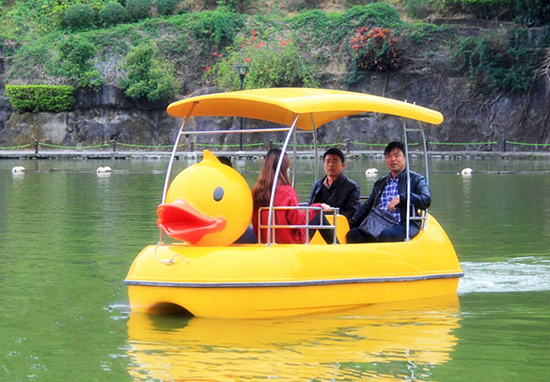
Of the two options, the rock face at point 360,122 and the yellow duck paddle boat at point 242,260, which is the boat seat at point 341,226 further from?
the rock face at point 360,122

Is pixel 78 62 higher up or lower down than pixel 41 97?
higher up

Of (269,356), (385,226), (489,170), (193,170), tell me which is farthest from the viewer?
(489,170)

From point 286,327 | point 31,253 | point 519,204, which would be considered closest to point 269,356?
point 286,327

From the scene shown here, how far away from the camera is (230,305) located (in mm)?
8031

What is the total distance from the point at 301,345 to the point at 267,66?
Answer: 34.7m

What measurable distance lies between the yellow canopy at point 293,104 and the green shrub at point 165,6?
1503 inches

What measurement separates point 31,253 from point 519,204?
10139 millimetres

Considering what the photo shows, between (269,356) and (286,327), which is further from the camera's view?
(286,327)

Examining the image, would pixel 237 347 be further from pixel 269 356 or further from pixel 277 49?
pixel 277 49

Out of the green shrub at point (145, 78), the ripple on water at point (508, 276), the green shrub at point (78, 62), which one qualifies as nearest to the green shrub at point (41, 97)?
the green shrub at point (78, 62)

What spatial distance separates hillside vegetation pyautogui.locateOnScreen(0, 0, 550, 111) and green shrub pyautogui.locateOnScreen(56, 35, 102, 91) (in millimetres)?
49

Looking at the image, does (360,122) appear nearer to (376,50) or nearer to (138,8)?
(376,50)

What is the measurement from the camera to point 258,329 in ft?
25.6

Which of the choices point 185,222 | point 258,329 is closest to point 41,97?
point 185,222
